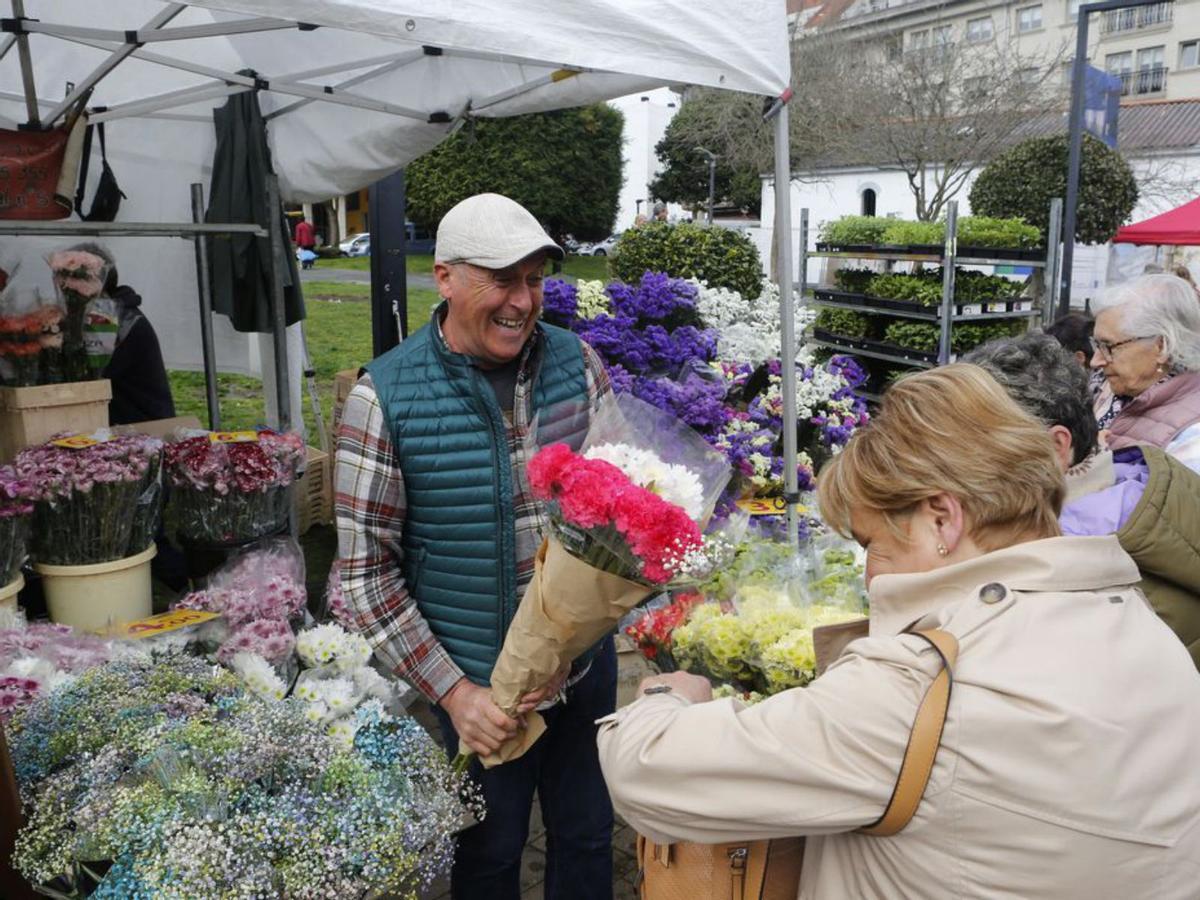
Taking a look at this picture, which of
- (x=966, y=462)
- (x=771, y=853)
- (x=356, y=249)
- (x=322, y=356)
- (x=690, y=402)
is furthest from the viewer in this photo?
(x=356, y=249)

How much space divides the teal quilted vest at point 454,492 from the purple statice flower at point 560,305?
2910mm

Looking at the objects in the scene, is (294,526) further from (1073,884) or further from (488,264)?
(1073,884)

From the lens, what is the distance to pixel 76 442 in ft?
10.9

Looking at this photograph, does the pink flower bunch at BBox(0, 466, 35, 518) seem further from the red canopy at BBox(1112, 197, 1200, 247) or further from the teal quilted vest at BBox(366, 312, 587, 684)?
the red canopy at BBox(1112, 197, 1200, 247)

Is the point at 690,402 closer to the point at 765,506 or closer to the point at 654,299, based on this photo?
the point at 765,506

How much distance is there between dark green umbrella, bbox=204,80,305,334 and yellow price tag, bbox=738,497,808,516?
252 cm

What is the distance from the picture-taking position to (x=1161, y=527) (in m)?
1.92

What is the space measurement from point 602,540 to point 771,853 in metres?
0.56

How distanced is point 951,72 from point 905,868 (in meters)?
22.8

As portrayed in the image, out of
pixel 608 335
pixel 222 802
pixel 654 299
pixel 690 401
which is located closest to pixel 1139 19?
pixel 654 299

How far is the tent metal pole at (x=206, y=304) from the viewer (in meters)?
4.59

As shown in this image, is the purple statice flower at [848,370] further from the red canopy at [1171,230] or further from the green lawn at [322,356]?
the red canopy at [1171,230]

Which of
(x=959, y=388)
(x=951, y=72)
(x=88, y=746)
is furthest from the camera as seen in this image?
(x=951, y=72)

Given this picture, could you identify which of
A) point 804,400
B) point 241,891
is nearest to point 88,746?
point 241,891
